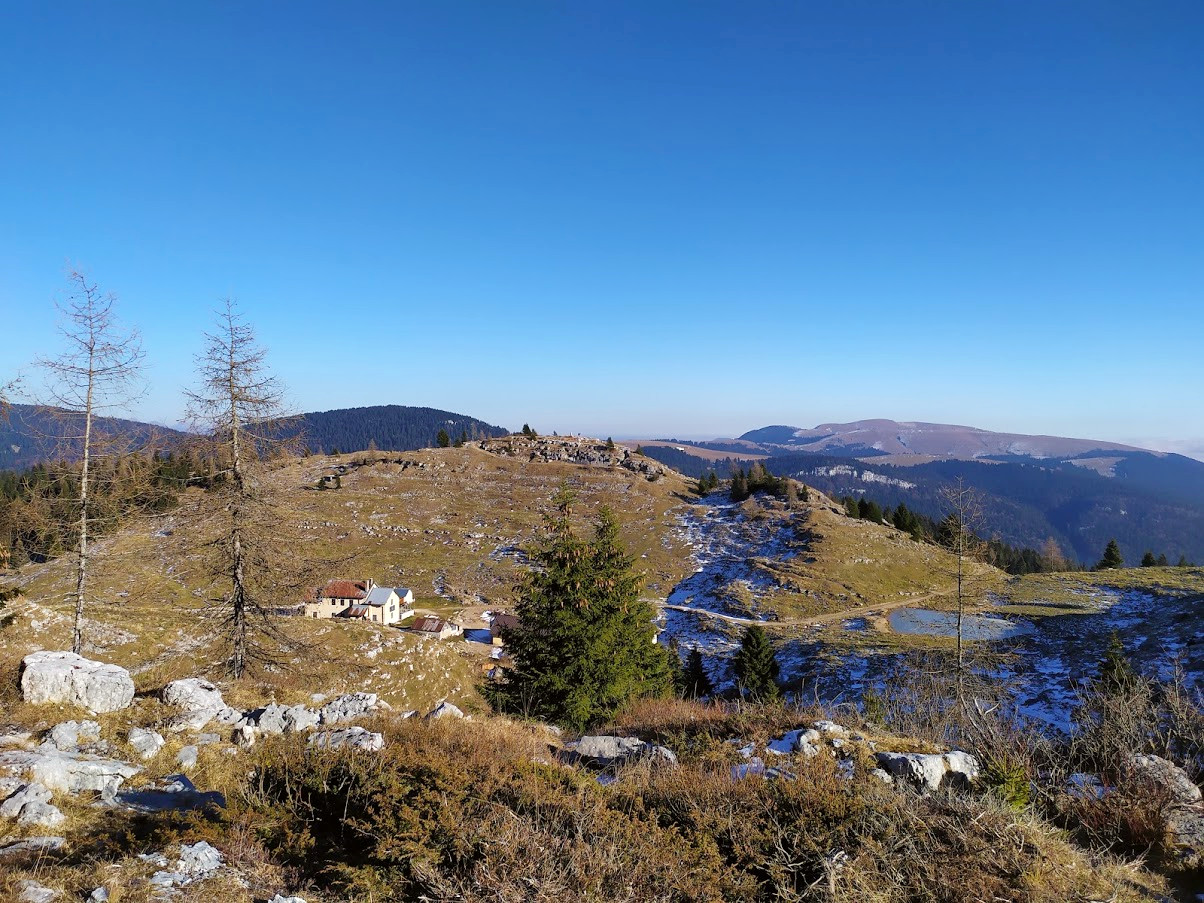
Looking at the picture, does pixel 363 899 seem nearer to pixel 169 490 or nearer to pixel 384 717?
pixel 384 717

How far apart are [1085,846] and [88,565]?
1998 cm

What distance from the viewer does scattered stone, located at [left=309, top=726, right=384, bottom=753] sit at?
750cm

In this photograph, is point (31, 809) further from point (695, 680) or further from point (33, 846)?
point (695, 680)

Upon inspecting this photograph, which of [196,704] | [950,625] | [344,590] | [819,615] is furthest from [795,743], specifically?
[344,590]

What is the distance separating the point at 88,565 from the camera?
1423 cm

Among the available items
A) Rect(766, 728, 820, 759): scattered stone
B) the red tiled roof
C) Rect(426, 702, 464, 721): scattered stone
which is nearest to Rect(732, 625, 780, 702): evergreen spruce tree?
Rect(766, 728, 820, 759): scattered stone

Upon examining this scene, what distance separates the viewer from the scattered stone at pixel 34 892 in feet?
13.9

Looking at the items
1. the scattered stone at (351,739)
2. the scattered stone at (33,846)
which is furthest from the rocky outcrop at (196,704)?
the scattered stone at (33,846)

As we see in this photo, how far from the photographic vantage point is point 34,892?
14.2 ft

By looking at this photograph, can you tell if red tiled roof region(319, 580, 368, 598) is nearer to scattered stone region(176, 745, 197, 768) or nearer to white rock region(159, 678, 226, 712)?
white rock region(159, 678, 226, 712)

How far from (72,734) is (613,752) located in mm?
7770

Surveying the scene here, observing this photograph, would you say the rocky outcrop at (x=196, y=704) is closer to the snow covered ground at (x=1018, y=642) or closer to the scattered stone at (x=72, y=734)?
the scattered stone at (x=72, y=734)

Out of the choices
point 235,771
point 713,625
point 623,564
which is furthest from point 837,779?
point 713,625

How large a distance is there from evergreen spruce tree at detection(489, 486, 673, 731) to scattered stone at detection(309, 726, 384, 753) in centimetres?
869
